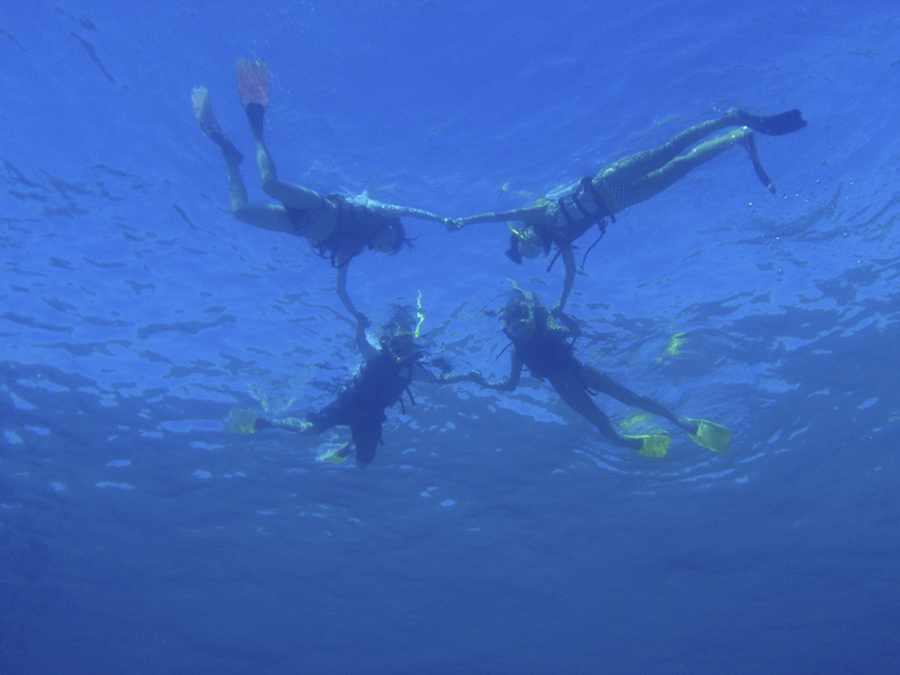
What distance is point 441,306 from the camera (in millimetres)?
11617

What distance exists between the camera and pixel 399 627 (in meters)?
29.6

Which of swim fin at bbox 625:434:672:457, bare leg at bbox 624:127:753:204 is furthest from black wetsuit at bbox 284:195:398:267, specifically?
swim fin at bbox 625:434:672:457

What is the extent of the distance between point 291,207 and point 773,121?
6334 mm

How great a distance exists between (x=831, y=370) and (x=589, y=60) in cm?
1228

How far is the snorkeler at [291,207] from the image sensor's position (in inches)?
263

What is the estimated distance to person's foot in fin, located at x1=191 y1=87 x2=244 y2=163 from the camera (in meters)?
6.82

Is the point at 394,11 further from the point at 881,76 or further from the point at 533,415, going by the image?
the point at 533,415

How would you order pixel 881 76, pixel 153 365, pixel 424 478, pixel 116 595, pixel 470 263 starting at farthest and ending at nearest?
pixel 116 595
pixel 424 478
pixel 153 365
pixel 470 263
pixel 881 76

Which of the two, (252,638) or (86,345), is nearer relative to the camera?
(86,345)

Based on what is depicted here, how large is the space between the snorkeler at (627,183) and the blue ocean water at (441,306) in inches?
74.1

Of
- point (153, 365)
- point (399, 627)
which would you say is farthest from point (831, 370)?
point (399, 627)

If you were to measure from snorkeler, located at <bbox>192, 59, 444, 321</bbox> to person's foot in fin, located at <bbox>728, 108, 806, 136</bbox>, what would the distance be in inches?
165

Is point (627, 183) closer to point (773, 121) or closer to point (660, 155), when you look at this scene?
point (660, 155)

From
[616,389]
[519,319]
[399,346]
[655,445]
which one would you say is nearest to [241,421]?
[399,346]
